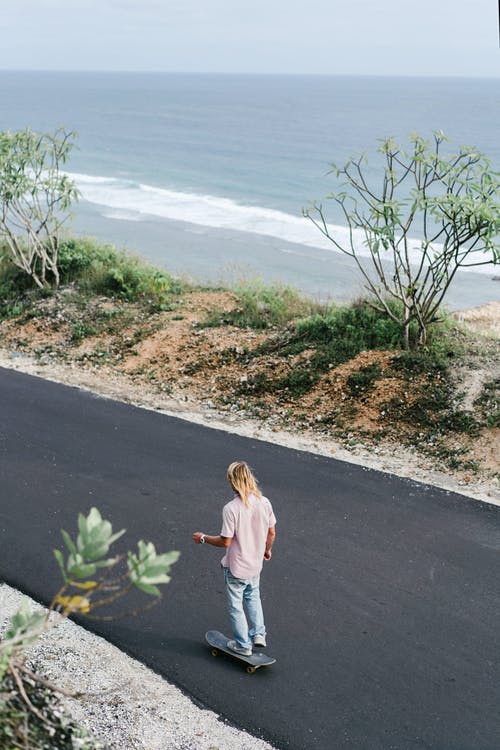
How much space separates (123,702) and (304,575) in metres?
2.55

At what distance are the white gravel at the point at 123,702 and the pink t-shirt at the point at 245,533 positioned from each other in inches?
44.9

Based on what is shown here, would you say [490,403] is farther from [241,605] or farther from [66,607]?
[66,607]

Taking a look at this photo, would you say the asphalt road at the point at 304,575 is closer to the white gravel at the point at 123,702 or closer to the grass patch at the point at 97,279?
the white gravel at the point at 123,702

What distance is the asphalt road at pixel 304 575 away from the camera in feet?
19.7

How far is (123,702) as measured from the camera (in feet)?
19.5

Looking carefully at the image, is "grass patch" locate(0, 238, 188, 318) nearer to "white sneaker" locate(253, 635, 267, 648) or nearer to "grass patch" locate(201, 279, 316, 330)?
"grass patch" locate(201, 279, 316, 330)

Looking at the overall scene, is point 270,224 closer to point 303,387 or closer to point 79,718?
point 303,387

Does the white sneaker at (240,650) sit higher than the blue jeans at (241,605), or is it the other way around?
the blue jeans at (241,605)

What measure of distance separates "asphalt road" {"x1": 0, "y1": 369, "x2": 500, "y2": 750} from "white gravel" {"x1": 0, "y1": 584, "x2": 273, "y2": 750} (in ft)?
0.51

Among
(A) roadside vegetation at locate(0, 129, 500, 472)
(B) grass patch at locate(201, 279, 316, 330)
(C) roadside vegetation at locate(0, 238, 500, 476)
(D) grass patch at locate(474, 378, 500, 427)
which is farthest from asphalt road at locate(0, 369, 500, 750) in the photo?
(B) grass patch at locate(201, 279, 316, 330)

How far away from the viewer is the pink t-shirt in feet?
20.2

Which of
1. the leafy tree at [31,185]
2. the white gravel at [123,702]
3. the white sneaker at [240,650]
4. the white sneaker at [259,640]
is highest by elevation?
the leafy tree at [31,185]

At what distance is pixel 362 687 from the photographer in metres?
6.24

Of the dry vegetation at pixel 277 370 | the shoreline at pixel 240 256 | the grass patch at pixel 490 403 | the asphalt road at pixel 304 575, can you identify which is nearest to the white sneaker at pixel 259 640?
the asphalt road at pixel 304 575
